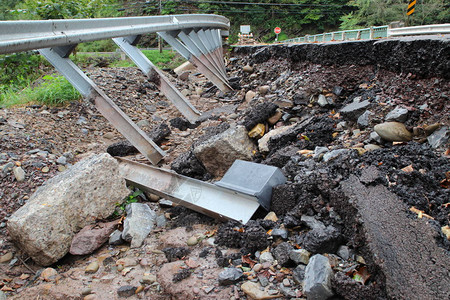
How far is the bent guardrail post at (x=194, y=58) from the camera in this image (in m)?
6.47

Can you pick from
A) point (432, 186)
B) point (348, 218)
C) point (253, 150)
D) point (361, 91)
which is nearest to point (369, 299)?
point (348, 218)

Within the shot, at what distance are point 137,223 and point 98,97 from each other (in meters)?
1.79

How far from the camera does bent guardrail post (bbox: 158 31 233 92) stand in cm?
647

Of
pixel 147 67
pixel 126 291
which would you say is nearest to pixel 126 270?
pixel 126 291

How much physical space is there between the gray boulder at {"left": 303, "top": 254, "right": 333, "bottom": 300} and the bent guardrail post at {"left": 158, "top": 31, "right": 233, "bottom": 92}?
5.29 meters

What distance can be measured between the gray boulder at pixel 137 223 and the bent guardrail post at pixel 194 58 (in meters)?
3.93

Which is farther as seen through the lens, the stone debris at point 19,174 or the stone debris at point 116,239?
the stone debris at point 19,174

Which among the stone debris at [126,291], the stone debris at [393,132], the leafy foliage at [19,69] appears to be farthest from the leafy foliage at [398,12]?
the stone debris at [126,291]

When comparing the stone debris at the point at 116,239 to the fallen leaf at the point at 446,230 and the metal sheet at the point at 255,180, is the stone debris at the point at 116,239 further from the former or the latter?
the fallen leaf at the point at 446,230

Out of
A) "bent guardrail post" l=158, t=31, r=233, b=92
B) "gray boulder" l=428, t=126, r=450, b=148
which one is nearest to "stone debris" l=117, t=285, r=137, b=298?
"gray boulder" l=428, t=126, r=450, b=148

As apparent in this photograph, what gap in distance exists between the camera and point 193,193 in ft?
11.7

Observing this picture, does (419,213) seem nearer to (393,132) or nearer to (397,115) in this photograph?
(393,132)

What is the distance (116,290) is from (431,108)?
3.13 meters

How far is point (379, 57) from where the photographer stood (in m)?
4.25
